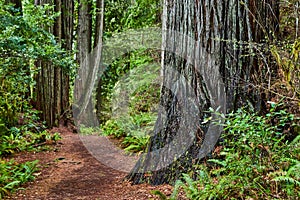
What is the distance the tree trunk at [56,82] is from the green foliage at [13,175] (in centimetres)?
418

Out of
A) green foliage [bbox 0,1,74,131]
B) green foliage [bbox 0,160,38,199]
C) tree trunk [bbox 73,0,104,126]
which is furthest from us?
tree trunk [bbox 73,0,104,126]

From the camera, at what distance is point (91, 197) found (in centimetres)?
389

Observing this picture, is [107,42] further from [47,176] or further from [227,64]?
[227,64]

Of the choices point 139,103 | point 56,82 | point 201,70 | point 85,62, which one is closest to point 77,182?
point 201,70

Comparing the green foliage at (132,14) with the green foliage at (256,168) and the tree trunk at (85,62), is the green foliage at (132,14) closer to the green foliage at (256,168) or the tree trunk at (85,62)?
the tree trunk at (85,62)

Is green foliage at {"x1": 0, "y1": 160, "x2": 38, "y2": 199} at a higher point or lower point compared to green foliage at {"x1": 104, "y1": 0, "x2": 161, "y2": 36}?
lower

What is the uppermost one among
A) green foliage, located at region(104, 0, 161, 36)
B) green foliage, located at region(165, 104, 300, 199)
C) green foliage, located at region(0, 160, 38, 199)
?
green foliage, located at region(104, 0, 161, 36)

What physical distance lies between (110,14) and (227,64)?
41.6 feet

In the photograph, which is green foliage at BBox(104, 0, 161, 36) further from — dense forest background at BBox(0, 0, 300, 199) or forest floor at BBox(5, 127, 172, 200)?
forest floor at BBox(5, 127, 172, 200)

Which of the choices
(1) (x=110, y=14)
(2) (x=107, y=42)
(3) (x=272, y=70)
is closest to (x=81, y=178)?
(3) (x=272, y=70)

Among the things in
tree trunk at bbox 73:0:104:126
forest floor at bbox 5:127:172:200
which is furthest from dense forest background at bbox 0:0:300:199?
tree trunk at bbox 73:0:104:126

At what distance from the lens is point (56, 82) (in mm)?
11062

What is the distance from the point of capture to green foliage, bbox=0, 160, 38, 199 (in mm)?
4410

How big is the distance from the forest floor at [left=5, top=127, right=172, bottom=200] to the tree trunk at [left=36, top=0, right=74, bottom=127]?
322 centimetres
